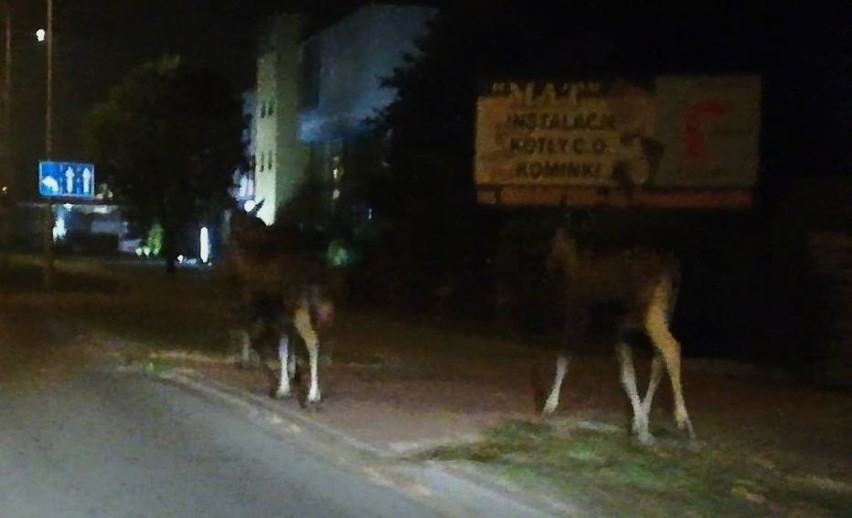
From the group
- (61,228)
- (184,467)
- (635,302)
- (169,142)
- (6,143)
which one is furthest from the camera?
(61,228)

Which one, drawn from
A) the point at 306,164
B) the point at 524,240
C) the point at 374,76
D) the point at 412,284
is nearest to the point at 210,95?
the point at 306,164

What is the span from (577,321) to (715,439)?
229 centimetres

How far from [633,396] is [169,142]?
4203cm

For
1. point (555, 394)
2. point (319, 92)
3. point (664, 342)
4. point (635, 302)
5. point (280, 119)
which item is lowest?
point (555, 394)

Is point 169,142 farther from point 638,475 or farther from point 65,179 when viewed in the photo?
point 638,475

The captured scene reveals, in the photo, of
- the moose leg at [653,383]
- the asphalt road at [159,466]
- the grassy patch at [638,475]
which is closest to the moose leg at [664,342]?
the moose leg at [653,383]

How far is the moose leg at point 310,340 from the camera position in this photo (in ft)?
→ 50.5

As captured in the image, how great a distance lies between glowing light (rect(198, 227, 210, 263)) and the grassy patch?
1899 inches

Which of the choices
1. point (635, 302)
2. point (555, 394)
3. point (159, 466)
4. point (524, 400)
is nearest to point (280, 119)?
point (524, 400)

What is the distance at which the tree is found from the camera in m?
53.1

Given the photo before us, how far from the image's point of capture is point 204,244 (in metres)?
62.1

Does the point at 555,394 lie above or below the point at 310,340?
below

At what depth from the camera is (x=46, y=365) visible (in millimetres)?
19406

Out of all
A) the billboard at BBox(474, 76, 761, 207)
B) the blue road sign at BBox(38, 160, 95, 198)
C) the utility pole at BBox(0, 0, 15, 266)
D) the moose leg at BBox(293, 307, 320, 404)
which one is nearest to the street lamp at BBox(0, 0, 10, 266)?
the utility pole at BBox(0, 0, 15, 266)
